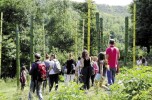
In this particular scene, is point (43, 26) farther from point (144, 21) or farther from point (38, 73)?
point (38, 73)

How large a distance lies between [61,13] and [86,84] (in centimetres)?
5887

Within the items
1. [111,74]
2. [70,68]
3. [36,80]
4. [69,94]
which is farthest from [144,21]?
[69,94]

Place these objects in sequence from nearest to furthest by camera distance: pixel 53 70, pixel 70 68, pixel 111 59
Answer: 1. pixel 111 59
2. pixel 53 70
3. pixel 70 68

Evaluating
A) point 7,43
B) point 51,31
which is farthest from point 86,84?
point 51,31

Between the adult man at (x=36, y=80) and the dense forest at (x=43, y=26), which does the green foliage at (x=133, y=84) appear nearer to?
the adult man at (x=36, y=80)

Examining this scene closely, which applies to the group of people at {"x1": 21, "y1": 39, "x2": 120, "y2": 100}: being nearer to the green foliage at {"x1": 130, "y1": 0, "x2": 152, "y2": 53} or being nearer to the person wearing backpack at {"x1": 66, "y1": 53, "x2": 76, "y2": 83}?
the person wearing backpack at {"x1": 66, "y1": 53, "x2": 76, "y2": 83}

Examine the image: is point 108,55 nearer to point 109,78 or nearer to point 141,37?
point 109,78

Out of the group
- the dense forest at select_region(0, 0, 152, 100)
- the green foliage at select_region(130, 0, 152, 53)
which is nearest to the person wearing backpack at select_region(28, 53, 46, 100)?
the dense forest at select_region(0, 0, 152, 100)

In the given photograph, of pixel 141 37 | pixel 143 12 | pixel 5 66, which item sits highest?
pixel 143 12

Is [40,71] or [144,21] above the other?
[144,21]

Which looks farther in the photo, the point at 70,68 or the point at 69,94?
the point at 70,68

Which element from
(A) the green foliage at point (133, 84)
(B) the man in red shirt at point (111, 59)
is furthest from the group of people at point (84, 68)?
(A) the green foliage at point (133, 84)

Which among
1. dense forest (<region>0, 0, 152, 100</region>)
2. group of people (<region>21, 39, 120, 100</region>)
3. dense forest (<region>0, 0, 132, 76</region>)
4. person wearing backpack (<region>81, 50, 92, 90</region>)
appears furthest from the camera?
dense forest (<region>0, 0, 132, 76</region>)

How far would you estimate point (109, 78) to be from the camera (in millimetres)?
13352
